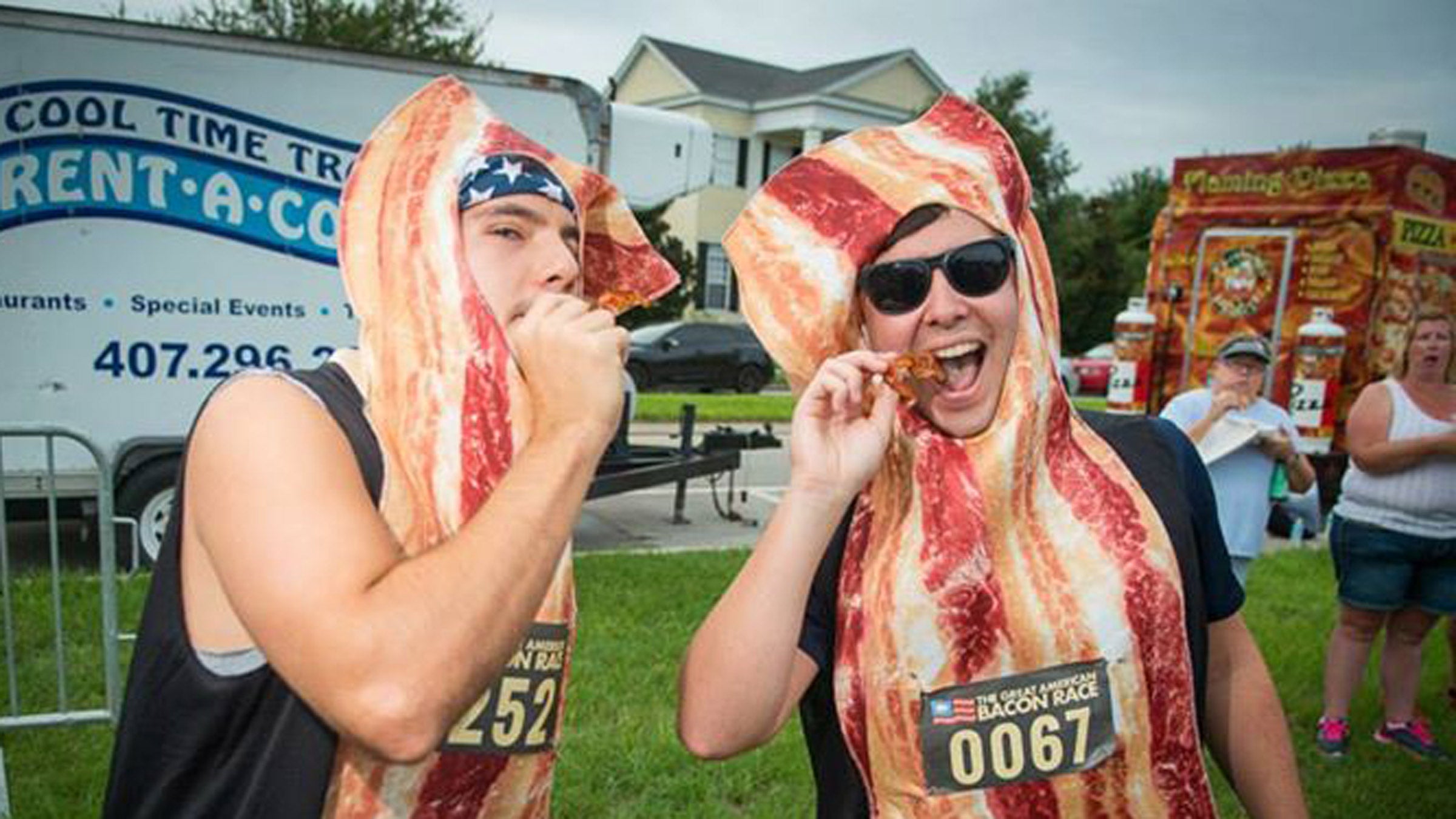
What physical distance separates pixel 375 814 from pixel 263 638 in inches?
17.5

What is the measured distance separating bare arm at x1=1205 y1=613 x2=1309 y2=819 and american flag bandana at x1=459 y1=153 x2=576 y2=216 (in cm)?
160

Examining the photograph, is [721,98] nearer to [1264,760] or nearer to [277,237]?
[277,237]

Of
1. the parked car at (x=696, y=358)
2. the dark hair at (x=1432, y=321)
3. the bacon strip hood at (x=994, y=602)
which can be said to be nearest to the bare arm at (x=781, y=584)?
the bacon strip hood at (x=994, y=602)

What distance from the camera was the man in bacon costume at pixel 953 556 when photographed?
68.6 inches

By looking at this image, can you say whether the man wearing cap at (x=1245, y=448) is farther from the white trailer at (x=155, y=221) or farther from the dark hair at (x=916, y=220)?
the white trailer at (x=155, y=221)

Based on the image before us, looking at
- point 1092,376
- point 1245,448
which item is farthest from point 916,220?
point 1092,376

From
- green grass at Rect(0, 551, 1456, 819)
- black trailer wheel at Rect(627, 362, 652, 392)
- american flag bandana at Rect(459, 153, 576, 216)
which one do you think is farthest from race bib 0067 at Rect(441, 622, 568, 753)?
black trailer wheel at Rect(627, 362, 652, 392)

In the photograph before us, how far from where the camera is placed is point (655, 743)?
4371mm

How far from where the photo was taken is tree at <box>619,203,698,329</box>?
25812 millimetres

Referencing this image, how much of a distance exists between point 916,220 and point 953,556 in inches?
25.5

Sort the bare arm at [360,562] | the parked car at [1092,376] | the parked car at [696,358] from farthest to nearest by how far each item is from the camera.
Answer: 1. the parked car at [1092,376]
2. the parked car at [696,358]
3. the bare arm at [360,562]

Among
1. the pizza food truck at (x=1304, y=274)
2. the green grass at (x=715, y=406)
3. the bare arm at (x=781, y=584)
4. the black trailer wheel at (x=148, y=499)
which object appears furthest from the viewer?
the green grass at (x=715, y=406)

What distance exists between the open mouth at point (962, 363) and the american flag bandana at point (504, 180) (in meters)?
0.80

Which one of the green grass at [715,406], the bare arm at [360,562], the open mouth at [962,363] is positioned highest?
the open mouth at [962,363]
